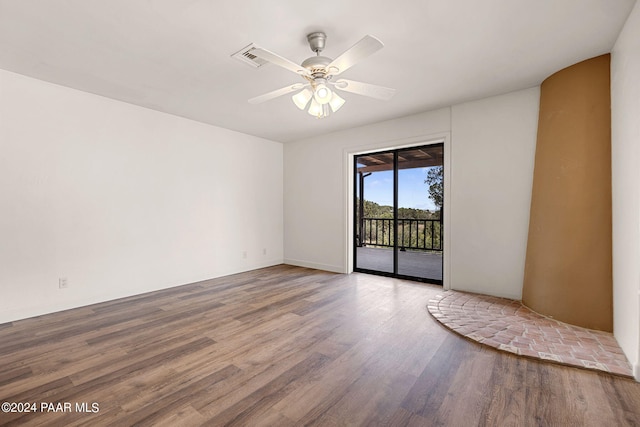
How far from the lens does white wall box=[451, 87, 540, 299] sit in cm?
339

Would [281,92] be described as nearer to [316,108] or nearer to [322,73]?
[316,108]

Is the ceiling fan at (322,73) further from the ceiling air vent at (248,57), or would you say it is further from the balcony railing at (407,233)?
the balcony railing at (407,233)

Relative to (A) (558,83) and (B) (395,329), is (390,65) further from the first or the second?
(B) (395,329)

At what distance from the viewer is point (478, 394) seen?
1767mm

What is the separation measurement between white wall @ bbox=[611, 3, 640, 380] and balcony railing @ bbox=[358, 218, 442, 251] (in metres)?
3.21

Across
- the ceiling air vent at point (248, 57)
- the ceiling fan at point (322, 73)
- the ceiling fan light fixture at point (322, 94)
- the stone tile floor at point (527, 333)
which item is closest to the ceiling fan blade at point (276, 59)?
the ceiling fan at point (322, 73)

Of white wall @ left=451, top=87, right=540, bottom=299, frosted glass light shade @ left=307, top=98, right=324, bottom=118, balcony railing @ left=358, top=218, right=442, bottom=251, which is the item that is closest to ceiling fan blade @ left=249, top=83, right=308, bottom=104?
frosted glass light shade @ left=307, top=98, right=324, bottom=118

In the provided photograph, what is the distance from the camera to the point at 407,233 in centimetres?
625

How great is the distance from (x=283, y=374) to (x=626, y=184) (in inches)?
114

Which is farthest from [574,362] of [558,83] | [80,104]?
[80,104]

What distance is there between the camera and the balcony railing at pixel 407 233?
5.97 meters

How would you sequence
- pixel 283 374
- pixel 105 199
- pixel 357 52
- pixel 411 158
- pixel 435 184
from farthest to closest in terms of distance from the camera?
pixel 411 158, pixel 435 184, pixel 105 199, pixel 283 374, pixel 357 52

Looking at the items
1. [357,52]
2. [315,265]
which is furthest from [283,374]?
[315,265]

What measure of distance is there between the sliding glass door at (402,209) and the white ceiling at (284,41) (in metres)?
1.45
